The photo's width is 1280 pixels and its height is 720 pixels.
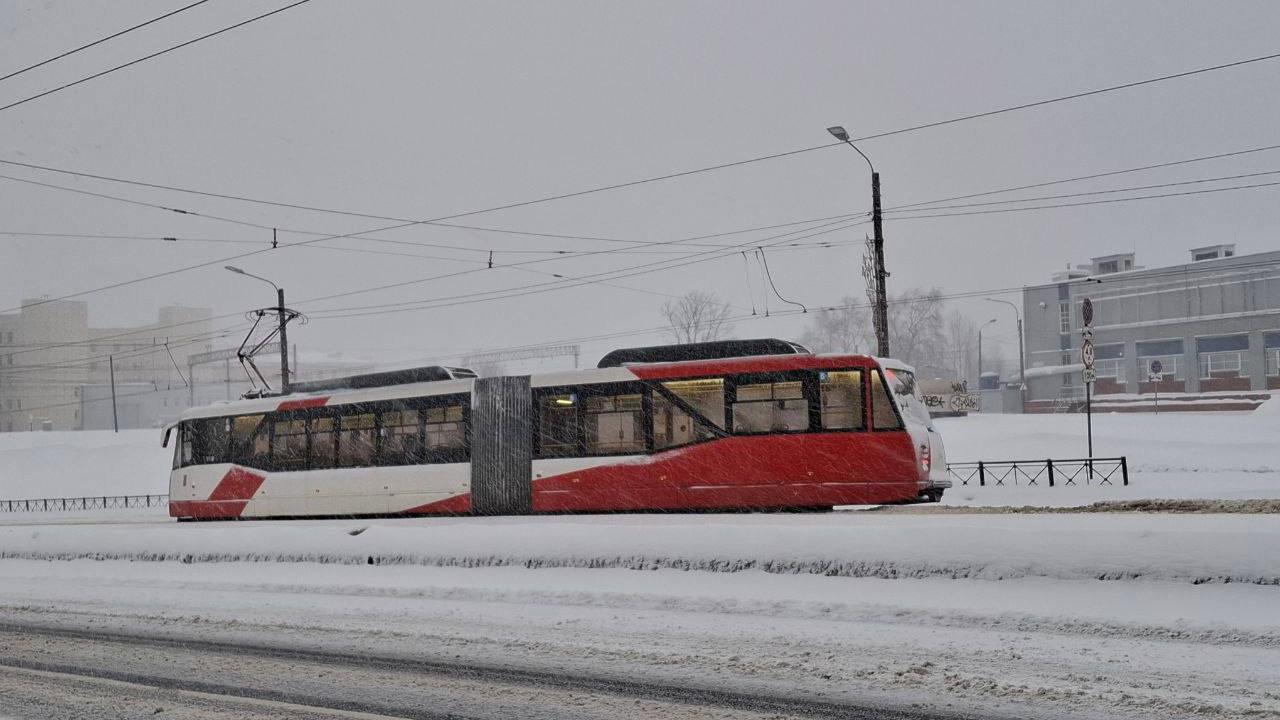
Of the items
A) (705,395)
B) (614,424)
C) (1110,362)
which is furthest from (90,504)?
(1110,362)

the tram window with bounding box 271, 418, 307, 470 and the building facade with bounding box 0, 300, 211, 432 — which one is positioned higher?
the building facade with bounding box 0, 300, 211, 432

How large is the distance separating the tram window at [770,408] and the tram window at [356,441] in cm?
792

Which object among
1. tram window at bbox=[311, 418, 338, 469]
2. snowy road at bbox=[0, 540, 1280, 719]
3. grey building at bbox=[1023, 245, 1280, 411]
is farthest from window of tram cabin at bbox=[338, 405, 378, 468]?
grey building at bbox=[1023, 245, 1280, 411]

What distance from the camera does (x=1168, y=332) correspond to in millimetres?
68188

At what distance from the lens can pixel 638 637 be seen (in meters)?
8.95

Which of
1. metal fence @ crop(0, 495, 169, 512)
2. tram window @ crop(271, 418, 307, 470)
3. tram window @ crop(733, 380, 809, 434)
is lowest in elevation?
metal fence @ crop(0, 495, 169, 512)

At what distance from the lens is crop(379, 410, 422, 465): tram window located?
789 inches

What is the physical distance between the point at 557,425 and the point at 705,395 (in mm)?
2971

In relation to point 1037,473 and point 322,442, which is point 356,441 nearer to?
point 322,442

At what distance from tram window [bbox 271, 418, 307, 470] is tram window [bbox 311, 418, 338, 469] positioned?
28 centimetres

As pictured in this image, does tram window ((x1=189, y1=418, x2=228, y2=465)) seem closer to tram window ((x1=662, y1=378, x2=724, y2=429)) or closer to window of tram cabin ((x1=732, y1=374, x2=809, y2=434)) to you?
tram window ((x1=662, y1=378, x2=724, y2=429))

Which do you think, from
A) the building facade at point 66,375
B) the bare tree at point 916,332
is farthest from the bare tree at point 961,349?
the building facade at point 66,375

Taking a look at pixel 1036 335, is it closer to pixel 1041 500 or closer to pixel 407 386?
pixel 1041 500

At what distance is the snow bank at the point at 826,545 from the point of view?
9.15m
